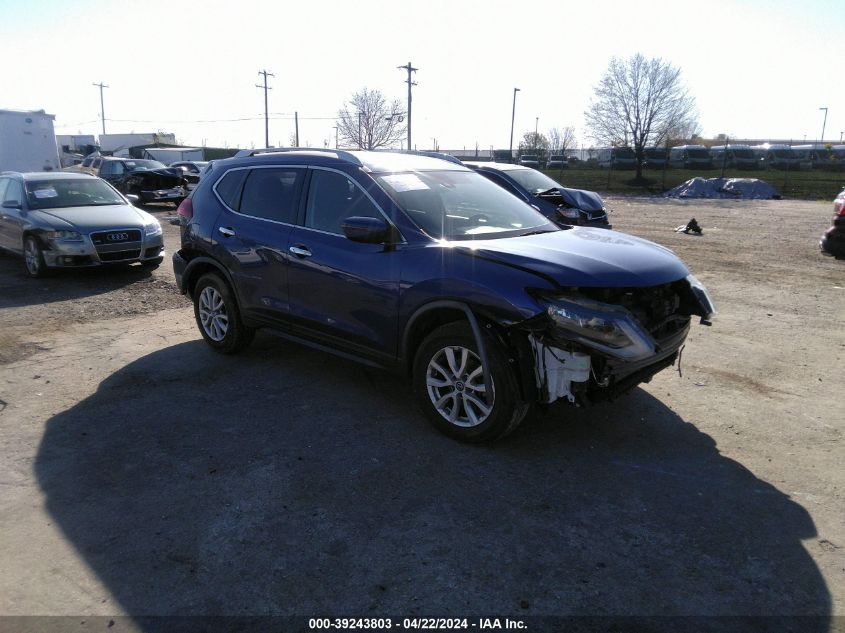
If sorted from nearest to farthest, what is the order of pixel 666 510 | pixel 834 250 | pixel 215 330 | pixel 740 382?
pixel 666 510 → pixel 740 382 → pixel 215 330 → pixel 834 250

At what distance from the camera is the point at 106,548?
10.2ft

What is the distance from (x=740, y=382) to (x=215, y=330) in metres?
4.74

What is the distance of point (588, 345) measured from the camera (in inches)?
144

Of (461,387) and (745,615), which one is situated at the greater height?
(461,387)

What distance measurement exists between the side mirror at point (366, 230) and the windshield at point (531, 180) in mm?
8467

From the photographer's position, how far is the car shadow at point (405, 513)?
2787 millimetres

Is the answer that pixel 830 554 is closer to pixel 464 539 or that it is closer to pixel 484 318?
pixel 464 539

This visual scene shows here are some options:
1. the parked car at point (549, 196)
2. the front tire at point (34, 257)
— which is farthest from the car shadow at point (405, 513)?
the parked car at point (549, 196)

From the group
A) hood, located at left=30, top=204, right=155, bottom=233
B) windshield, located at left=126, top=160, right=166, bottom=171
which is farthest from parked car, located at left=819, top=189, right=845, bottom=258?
windshield, located at left=126, top=160, right=166, bottom=171

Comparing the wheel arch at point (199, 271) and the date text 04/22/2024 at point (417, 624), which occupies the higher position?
the wheel arch at point (199, 271)

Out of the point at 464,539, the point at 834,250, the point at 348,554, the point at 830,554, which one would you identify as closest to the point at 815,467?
the point at 830,554

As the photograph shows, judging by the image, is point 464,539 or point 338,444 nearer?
point 464,539

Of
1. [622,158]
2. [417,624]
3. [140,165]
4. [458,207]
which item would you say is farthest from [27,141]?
[622,158]

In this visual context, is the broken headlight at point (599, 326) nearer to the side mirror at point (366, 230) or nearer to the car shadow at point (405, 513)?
the car shadow at point (405, 513)
